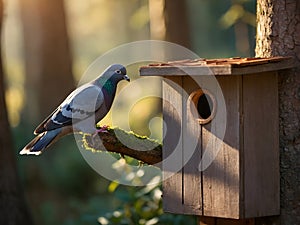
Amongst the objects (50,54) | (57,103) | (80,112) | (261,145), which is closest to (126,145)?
(80,112)

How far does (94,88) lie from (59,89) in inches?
325

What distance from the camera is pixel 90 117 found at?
212 inches

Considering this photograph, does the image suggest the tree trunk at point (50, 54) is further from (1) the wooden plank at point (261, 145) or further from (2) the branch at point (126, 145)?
(1) the wooden plank at point (261, 145)

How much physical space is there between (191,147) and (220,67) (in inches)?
24.1

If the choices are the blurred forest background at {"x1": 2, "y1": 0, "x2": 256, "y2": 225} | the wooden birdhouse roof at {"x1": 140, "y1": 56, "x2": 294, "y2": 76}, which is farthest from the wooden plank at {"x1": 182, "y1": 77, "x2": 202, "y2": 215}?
the blurred forest background at {"x1": 2, "y1": 0, "x2": 256, "y2": 225}

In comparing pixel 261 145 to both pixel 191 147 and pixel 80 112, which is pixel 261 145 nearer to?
pixel 191 147

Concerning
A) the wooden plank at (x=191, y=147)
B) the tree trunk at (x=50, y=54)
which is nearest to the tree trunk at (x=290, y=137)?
the wooden plank at (x=191, y=147)

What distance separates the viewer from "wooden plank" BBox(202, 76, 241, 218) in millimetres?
4891

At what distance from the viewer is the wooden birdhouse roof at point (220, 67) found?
187 inches

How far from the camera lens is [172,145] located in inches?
204

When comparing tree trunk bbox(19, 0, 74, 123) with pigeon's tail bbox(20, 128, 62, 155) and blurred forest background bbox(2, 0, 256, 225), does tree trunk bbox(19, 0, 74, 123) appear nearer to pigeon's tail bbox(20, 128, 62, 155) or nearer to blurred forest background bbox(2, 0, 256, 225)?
blurred forest background bbox(2, 0, 256, 225)

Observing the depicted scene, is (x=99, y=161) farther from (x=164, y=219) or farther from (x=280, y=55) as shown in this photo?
(x=280, y=55)

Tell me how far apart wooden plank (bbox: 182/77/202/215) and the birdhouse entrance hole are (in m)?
0.03

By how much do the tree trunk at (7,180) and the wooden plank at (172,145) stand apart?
345 cm
